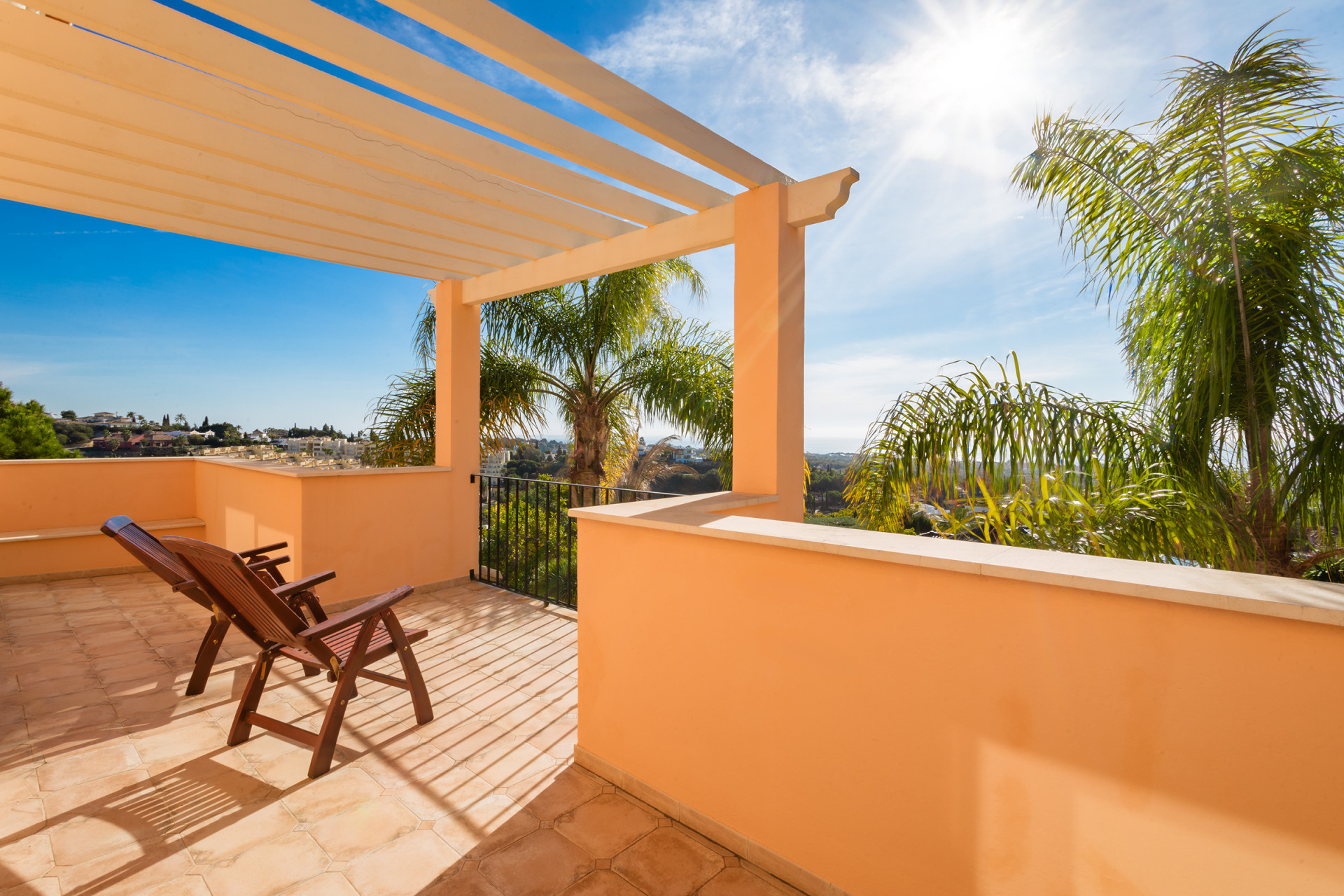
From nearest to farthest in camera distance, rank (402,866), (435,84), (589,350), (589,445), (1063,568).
Answer: (1063,568) < (402,866) < (435,84) < (589,350) < (589,445)

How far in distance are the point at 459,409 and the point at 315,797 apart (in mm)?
3438

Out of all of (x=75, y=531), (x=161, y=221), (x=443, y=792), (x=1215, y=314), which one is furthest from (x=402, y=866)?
(x=75, y=531)

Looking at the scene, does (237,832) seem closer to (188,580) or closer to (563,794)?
(563,794)

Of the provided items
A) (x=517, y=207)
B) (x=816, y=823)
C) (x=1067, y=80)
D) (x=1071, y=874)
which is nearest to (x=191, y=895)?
(x=816, y=823)

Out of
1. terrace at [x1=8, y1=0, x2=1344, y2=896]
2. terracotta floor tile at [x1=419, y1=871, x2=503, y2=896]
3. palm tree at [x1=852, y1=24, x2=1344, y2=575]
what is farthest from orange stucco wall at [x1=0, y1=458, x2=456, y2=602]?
palm tree at [x1=852, y1=24, x2=1344, y2=575]

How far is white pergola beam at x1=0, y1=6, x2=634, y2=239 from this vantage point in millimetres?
2051

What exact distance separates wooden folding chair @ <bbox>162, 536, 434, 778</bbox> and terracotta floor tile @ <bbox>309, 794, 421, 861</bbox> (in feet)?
1.02

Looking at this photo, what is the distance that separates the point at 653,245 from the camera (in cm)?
357

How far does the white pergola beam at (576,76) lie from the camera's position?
76.2 inches

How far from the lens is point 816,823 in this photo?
1.57 meters

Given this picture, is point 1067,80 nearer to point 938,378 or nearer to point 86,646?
point 938,378

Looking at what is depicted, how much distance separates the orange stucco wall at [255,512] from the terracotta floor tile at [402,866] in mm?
2946

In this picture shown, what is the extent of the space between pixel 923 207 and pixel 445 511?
6.64 metres

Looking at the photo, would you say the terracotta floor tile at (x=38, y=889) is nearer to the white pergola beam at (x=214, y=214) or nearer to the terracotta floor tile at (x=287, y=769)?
the terracotta floor tile at (x=287, y=769)
